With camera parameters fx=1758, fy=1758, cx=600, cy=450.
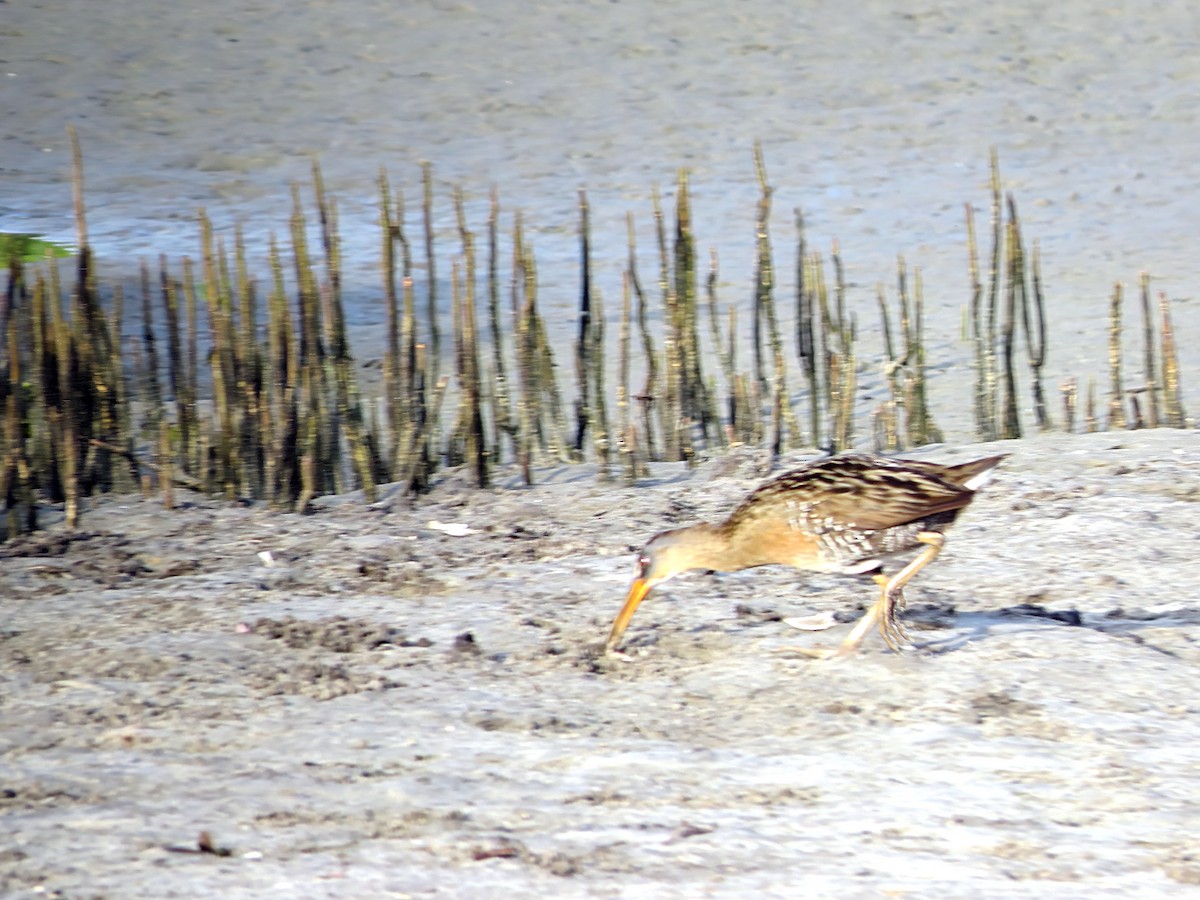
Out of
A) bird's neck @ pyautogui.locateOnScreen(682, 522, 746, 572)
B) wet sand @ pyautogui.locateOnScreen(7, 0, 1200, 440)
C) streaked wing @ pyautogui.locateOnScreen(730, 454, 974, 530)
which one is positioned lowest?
bird's neck @ pyautogui.locateOnScreen(682, 522, 746, 572)

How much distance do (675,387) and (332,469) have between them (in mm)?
1023

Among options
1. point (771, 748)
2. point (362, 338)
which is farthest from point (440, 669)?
point (362, 338)

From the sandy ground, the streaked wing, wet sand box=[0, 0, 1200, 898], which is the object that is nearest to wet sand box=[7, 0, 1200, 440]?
wet sand box=[0, 0, 1200, 898]

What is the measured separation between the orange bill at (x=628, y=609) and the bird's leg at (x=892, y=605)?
42 cm

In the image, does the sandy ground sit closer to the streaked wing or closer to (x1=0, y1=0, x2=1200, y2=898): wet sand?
(x1=0, y1=0, x2=1200, y2=898): wet sand

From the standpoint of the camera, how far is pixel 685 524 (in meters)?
4.55

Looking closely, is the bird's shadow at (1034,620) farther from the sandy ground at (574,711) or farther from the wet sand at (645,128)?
the wet sand at (645,128)

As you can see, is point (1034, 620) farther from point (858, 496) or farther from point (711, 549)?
point (711, 549)

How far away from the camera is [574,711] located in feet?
10.6

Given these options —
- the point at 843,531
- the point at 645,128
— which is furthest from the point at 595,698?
the point at 645,128

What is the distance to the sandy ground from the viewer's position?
2.58m

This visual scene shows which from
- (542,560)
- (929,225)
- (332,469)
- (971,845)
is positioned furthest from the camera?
(929,225)

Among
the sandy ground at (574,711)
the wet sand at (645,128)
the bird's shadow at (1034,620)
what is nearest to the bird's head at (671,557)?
the sandy ground at (574,711)

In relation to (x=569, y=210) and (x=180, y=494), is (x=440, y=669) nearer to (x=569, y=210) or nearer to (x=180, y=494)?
(x=180, y=494)
